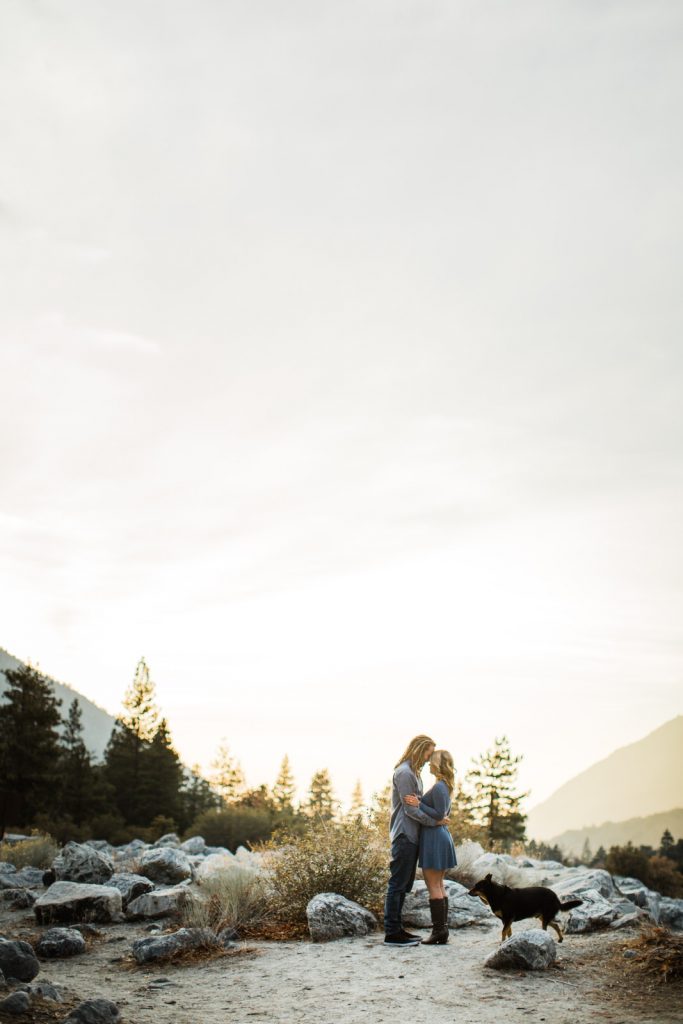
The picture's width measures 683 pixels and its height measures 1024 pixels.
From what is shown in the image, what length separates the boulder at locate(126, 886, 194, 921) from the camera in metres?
11.2

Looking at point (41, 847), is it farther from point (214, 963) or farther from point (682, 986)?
point (682, 986)

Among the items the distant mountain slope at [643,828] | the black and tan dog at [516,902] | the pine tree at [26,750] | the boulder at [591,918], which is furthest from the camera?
the distant mountain slope at [643,828]

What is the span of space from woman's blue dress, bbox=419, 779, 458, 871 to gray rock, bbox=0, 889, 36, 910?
7.35 m

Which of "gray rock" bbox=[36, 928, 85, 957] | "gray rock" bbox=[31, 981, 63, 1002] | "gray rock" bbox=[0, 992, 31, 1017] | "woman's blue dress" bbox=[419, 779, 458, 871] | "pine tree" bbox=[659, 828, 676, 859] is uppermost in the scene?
"woman's blue dress" bbox=[419, 779, 458, 871]

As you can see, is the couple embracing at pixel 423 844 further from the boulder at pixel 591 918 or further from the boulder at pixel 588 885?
the boulder at pixel 588 885

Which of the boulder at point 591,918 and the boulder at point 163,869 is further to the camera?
the boulder at point 163,869

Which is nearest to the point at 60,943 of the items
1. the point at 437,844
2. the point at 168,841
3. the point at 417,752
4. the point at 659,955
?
the point at 437,844

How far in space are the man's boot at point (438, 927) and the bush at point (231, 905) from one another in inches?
101

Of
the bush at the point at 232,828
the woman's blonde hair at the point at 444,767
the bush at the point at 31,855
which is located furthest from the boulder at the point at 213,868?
the bush at the point at 232,828

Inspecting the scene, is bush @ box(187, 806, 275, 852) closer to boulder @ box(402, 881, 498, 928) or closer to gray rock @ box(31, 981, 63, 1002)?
boulder @ box(402, 881, 498, 928)

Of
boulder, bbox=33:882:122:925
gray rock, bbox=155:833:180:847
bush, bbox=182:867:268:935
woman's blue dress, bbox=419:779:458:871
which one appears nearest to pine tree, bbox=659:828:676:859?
gray rock, bbox=155:833:180:847

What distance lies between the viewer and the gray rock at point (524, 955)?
7.43 meters

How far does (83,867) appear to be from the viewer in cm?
1376

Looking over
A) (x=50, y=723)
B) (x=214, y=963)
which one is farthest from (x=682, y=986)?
(x=50, y=723)
